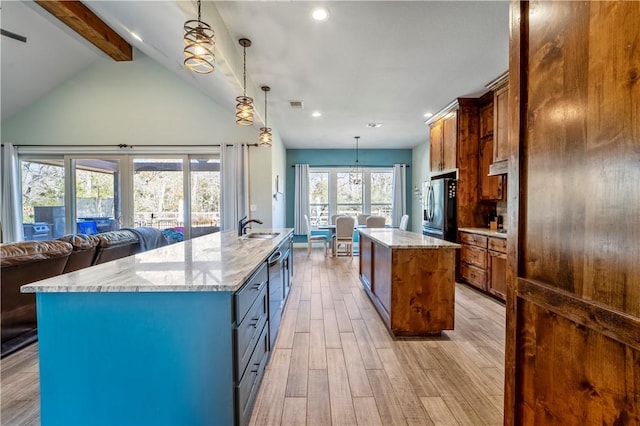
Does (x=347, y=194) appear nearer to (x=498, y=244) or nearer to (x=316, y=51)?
(x=498, y=244)

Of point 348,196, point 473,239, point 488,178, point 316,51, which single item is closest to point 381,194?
point 348,196

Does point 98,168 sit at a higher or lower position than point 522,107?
higher

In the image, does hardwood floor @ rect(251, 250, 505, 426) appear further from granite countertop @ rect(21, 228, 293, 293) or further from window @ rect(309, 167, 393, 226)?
window @ rect(309, 167, 393, 226)

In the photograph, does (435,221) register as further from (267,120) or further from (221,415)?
(221,415)

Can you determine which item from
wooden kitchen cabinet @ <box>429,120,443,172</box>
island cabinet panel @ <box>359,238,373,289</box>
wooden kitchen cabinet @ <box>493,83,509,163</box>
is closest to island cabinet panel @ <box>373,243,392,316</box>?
island cabinet panel @ <box>359,238,373,289</box>

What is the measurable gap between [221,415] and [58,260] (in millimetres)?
2147

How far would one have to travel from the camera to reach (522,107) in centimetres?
98

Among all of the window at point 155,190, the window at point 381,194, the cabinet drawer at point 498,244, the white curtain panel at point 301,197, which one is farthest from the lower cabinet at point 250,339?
the window at point 381,194

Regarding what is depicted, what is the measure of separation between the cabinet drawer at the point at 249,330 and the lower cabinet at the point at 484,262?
2668 mm

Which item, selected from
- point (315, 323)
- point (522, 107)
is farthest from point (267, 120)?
point (522, 107)

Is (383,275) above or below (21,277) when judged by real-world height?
below

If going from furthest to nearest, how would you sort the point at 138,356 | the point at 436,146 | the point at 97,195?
the point at 97,195 → the point at 436,146 → the point at 138,356

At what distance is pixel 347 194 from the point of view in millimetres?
8008

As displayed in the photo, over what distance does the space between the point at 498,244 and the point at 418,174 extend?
4.28 metres
